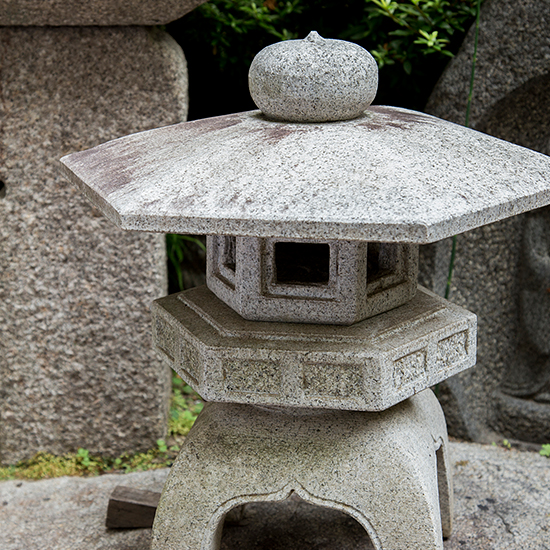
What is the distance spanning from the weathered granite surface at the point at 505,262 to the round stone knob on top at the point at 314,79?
4.36 ft

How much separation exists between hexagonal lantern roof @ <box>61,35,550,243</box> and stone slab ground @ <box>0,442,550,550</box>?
1514 mm

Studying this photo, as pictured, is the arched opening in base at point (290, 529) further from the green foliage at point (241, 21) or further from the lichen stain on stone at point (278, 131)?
the green foliage at point (241, 21)

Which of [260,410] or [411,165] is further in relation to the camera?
[260,410]

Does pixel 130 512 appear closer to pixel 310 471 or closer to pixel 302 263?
pixel 310 471

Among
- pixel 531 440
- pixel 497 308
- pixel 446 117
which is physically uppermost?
pixel 446 117

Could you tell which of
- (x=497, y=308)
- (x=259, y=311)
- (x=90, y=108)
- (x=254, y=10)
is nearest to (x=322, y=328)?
(x=259, y=311)

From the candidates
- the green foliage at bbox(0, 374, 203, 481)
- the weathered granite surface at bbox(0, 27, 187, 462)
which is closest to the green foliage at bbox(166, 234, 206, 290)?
the weathered granite surface at bbox(0, 27, 187, 462)

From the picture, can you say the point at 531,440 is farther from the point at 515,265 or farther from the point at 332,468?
the point at 332,468

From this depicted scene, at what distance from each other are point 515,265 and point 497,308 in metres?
0.23

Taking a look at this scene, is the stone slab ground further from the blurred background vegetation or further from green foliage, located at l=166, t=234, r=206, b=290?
the blurred background vegetation

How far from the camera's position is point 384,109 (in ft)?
8.45

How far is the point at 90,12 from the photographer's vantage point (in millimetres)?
2959

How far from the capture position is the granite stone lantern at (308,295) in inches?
74.0

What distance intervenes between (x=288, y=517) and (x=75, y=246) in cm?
148
